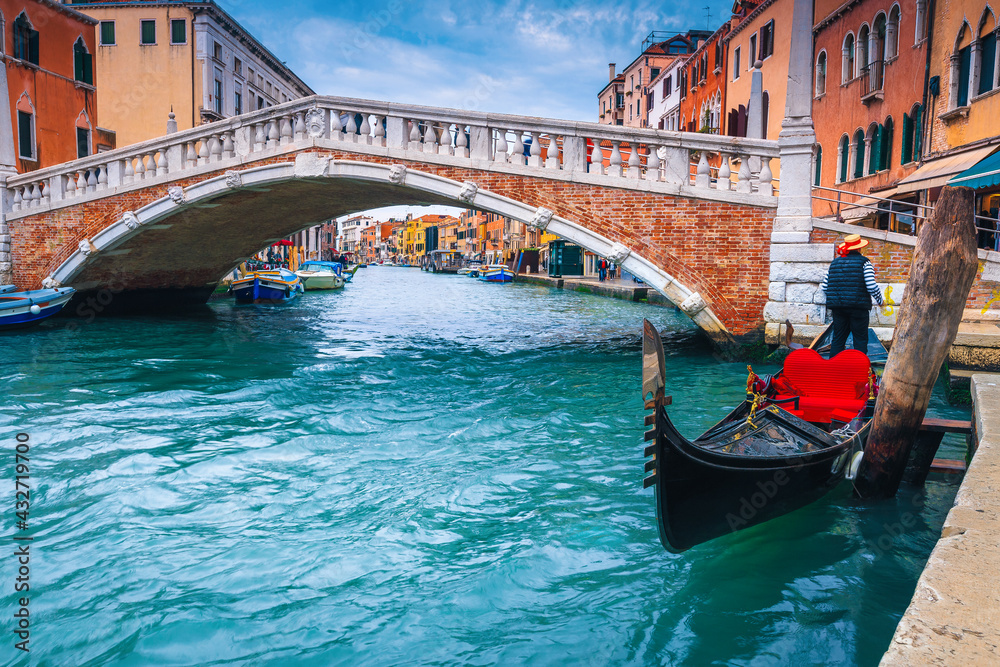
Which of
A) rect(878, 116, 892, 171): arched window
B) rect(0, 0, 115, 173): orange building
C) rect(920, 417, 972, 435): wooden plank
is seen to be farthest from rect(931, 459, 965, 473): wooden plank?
rect(0, 0, 115, 173): orange building

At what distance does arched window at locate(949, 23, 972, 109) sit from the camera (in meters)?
8.84

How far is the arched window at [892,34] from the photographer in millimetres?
10703

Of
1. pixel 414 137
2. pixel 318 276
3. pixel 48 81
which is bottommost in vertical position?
pixel 318 276

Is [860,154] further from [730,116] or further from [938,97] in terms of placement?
[730,116]

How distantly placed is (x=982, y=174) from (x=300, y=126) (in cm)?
708

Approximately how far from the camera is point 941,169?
873cm

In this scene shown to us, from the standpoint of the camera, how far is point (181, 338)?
8727 millimetres

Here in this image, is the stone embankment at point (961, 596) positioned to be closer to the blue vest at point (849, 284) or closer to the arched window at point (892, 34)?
the blue vest at point (849, 284)

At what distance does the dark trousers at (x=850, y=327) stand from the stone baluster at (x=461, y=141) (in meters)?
3.91

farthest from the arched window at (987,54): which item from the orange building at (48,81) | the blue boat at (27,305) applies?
the orange building at (48,81)

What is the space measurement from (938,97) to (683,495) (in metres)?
9.61

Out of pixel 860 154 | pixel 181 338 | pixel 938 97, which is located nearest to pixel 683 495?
pixel 181 338

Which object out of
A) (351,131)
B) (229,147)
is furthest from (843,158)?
(229,147)

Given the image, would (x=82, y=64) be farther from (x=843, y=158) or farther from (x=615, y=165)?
(x=843, y=158)
